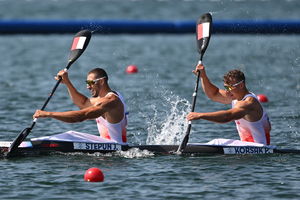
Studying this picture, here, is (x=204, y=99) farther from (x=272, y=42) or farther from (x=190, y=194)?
(x=272, y=42)

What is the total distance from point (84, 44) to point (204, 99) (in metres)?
5.69

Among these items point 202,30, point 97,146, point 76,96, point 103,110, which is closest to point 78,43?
point 76,96

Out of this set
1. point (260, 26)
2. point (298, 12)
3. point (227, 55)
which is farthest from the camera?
A: point (298, 12)

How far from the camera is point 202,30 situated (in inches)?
550

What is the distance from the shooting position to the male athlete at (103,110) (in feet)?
38.3

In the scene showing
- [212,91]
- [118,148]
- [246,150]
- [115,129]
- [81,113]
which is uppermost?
[212,91]

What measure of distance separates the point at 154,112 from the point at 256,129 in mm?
4907

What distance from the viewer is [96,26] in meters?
33.8

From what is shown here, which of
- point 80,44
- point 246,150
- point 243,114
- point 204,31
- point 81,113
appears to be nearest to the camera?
point 81,113

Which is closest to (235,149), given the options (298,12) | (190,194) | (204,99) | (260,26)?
(190,194)

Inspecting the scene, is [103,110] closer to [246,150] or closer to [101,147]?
[101,147]

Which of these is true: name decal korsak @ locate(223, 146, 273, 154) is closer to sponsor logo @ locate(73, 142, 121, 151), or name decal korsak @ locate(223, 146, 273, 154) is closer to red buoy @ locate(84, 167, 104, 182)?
sponsor logo @ locate(73, 142, 121, 151)

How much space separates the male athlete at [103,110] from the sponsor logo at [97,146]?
163 mm

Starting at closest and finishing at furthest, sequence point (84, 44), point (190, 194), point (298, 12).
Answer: point (190, 194), point (84, 44), point (298, 12)
